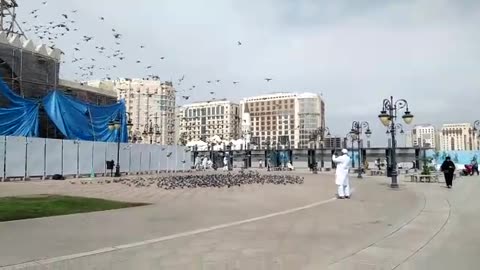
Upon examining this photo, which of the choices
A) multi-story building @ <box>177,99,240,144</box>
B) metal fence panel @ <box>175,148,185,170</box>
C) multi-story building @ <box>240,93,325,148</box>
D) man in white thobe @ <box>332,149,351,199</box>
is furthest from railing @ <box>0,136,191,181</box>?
multi-story building @ <box>177,99,240,144</box>

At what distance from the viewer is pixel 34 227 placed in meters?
10.2

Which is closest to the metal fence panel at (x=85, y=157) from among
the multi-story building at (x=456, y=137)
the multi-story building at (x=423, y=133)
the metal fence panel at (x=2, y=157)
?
the metal fence panel at (x=2, y=157)

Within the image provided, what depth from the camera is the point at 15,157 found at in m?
29.4

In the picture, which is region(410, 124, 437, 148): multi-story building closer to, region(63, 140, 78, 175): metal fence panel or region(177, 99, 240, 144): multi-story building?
region(177, 99, 240, 144): multi-story building

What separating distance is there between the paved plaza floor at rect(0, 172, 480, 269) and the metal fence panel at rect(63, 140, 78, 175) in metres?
21.8

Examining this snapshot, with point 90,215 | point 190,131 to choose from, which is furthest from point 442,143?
point 90,215

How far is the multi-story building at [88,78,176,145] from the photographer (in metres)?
76.2

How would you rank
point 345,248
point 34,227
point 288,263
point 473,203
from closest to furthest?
1. point 288,263
2. point 345,248
3. point 34,227
4. point 473,203

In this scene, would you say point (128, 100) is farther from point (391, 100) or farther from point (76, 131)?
point (391, 100)

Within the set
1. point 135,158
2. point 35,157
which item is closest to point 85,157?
point 35,157

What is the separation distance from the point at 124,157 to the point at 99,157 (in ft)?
14.1

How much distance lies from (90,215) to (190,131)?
87.6 m

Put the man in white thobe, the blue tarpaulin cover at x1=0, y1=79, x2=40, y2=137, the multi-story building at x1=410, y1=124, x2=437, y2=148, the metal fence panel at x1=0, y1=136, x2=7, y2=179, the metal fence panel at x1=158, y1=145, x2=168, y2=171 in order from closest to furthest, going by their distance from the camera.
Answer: the man in white thobe < the metal fence panel at x1=0, y1=136, x2=7, y2=179 < the blue tarpaulin cover at x1=0, y1=79, x2=40, y2=137 < the metal fence panel at x1=158, y1=145, x2=168, y2=171 < the multi-story building at x1=410, y1=124, x2=437, y2=148

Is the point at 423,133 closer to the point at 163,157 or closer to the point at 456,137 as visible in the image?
the point at 456,137
